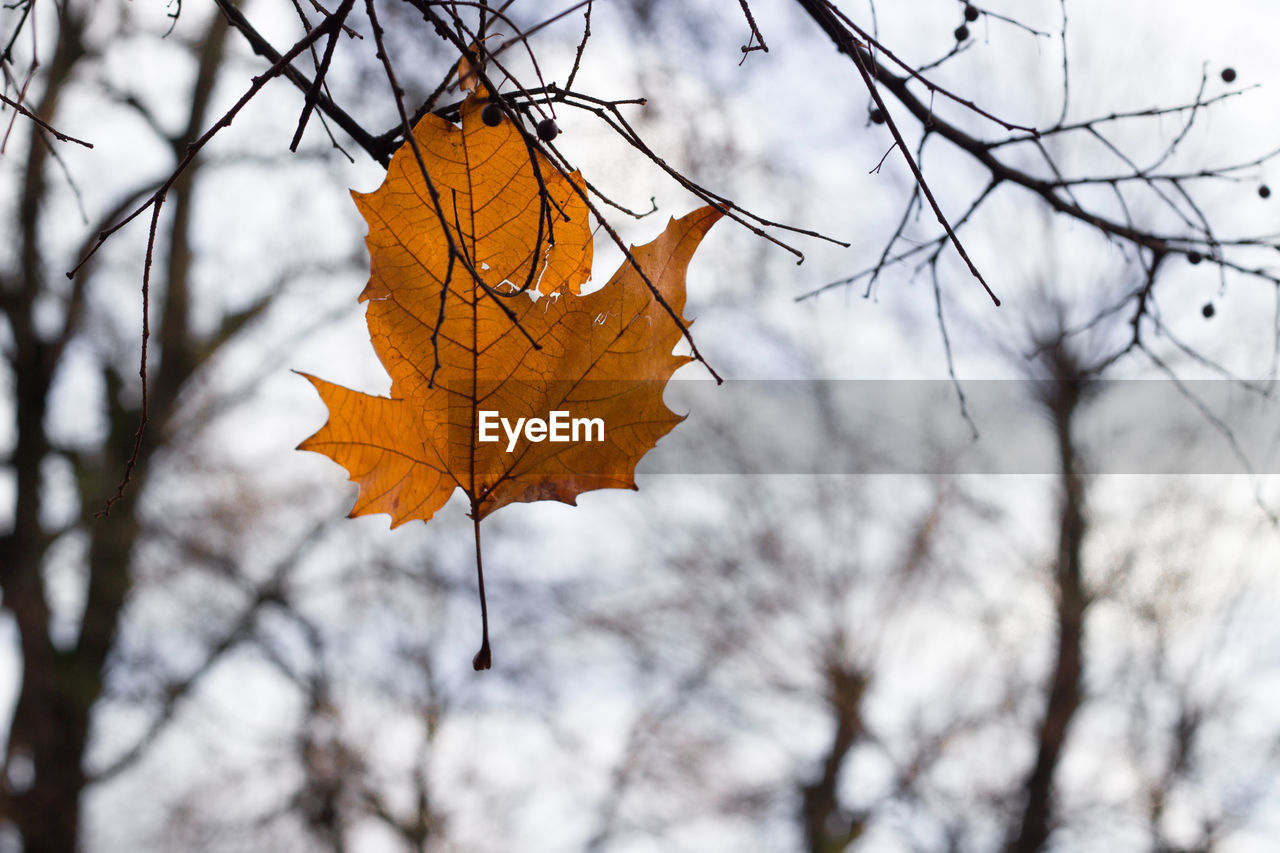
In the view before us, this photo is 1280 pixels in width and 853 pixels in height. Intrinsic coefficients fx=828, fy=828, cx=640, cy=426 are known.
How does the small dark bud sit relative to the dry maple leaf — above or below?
above

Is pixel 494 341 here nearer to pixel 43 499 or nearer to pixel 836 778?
pixel 43 499

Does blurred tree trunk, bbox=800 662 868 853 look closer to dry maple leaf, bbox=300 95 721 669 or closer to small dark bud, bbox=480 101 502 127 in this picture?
dry maple leaf, bbox=300 95 721 669

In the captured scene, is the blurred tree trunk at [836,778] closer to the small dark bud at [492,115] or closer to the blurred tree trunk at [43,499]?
the blurred tree trunk at [43,499]

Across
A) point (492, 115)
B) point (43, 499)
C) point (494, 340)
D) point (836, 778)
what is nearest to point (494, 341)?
point (494, 340)

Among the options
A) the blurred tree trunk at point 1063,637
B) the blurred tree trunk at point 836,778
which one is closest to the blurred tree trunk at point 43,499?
the blurred tree trunk at point 836,778

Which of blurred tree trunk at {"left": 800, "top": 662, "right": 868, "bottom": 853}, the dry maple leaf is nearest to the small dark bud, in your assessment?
the dry maple leaf

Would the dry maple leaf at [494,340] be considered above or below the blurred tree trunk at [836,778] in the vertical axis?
above
